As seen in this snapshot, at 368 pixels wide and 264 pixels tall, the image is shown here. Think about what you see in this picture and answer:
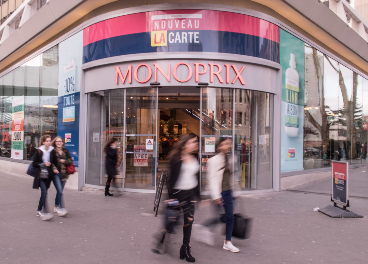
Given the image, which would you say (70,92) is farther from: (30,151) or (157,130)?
(30,151)

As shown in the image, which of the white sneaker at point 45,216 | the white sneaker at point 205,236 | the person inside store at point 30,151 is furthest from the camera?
the person inside store at point 30,151

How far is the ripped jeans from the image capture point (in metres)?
4.59

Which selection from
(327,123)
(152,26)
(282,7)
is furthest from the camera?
(327,123)

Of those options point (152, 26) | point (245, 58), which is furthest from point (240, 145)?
point (152, 26)

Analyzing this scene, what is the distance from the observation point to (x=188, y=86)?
9.74m

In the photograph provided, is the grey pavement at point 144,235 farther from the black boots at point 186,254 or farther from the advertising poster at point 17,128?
the advertising poster at point 17,128

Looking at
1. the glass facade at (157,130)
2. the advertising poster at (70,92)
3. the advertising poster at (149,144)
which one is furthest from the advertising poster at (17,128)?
the advertising poster at (149,144)

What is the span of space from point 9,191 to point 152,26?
6.82 m

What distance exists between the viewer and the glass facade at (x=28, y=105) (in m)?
13.1

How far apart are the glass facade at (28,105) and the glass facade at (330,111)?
32.7 ft

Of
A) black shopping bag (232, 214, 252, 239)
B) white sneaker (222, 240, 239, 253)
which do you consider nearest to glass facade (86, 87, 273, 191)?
black shopping bag (232, 214, 252, 239)

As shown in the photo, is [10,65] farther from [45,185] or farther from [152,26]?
[45,185]

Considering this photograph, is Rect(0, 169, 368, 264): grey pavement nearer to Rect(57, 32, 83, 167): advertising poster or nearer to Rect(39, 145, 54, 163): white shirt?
Rect(39, 145, 54, 163): white shirt

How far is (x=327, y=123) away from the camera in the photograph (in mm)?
14375
